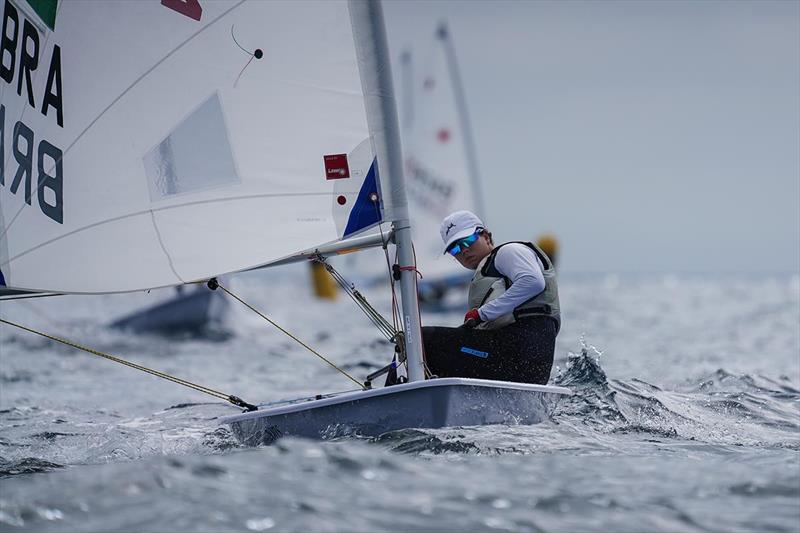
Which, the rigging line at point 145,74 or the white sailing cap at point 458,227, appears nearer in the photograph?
the rigging line at point 145,74

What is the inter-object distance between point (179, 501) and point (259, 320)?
1745 centimetres

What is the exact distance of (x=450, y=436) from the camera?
455 centimetres

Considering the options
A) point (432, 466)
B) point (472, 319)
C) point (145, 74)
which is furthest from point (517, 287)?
point (145, 74)

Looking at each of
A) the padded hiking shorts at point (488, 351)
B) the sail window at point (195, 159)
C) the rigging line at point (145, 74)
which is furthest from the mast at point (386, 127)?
the sail window at point (195, 159)

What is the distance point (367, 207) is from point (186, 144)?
98 cm

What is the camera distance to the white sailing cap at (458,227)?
5.30 m

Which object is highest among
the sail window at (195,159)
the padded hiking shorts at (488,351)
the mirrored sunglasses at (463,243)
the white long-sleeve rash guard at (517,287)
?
the sail window at (195,159)

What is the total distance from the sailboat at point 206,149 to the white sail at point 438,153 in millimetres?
17876

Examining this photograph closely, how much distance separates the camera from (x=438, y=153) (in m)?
23.6

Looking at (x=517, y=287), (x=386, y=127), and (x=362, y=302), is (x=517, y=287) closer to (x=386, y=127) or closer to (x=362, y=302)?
(x=362, y=302)

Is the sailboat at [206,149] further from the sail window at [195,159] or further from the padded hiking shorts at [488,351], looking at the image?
the padded hiking shorts at [488,351]

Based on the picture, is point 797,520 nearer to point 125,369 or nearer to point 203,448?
point 203,448

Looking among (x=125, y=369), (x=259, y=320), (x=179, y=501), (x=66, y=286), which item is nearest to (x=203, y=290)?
(x=259, y=320)

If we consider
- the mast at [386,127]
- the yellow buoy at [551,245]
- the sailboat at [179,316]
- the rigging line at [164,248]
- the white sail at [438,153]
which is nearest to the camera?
the mast at [386,127]
